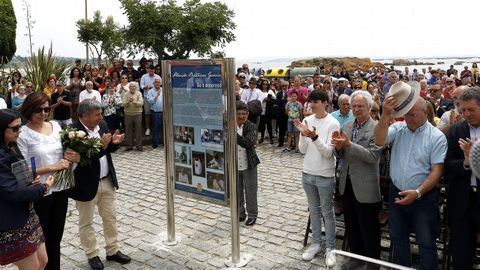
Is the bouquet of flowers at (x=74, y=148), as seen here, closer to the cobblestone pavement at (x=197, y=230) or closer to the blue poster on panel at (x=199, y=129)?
the blue poster on panel at (x=199, y=129)

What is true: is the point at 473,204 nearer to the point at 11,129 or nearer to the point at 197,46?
the point at 11,129

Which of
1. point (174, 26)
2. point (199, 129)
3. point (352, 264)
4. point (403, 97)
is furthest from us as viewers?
point (174, 26)

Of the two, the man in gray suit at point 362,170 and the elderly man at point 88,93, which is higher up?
the elderly man at point 88,93

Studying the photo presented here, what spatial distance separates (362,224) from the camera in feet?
14.1

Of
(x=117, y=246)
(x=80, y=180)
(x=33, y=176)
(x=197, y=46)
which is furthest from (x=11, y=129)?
(x=197, y=46)

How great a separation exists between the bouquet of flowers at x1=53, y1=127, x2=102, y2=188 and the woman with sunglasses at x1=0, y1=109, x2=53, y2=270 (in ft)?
1.70

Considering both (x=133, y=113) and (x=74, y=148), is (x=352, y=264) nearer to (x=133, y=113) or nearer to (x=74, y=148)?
(x=74, y=148)

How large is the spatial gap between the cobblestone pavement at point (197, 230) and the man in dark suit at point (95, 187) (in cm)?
21

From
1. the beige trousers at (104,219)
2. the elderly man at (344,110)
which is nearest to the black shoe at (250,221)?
the beige trousers at (104,219)

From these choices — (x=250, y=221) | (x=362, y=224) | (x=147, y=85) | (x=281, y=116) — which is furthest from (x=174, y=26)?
(x=362, y=224)

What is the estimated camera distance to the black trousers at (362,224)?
14.0 feet

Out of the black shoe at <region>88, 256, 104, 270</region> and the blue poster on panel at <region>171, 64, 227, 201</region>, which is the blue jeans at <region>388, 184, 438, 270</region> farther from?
the black shoe at <region>88, 256, 104, 270</region>

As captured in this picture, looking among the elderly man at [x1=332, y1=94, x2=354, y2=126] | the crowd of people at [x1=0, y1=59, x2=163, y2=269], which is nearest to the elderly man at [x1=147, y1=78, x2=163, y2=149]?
the crowd of people at [x1=0, y1=59, x2=163, y2=269]

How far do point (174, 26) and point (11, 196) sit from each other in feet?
57.3
